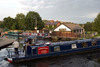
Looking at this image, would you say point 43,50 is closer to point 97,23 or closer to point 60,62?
point 60,62

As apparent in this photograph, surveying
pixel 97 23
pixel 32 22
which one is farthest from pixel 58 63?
pixel 32 22

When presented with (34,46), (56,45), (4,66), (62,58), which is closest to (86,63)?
(62,58)

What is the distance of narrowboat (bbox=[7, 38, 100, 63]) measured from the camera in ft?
47.4

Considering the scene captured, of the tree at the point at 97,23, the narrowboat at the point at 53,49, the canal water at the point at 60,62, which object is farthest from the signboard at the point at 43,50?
the tree at the point at 97,23

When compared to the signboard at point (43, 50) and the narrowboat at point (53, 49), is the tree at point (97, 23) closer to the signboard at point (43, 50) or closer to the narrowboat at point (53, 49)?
the narrowboat at point (53, 49)

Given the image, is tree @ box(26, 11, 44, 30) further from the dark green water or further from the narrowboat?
the dark green water

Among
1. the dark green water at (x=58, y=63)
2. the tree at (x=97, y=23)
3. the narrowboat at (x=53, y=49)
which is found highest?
the tree at (x=97, y=23)

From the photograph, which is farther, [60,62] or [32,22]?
[32,22]

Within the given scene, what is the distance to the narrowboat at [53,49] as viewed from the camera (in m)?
14.5

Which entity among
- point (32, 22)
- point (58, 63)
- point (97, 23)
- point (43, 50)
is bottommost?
point (58, 63)

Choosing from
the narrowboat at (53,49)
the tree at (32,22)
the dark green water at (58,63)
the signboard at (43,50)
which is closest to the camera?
the dark green water at (58,63)

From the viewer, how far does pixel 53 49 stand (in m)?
16.3

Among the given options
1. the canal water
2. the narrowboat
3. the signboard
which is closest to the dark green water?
the canal water

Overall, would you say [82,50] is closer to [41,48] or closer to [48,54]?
[48,54]
